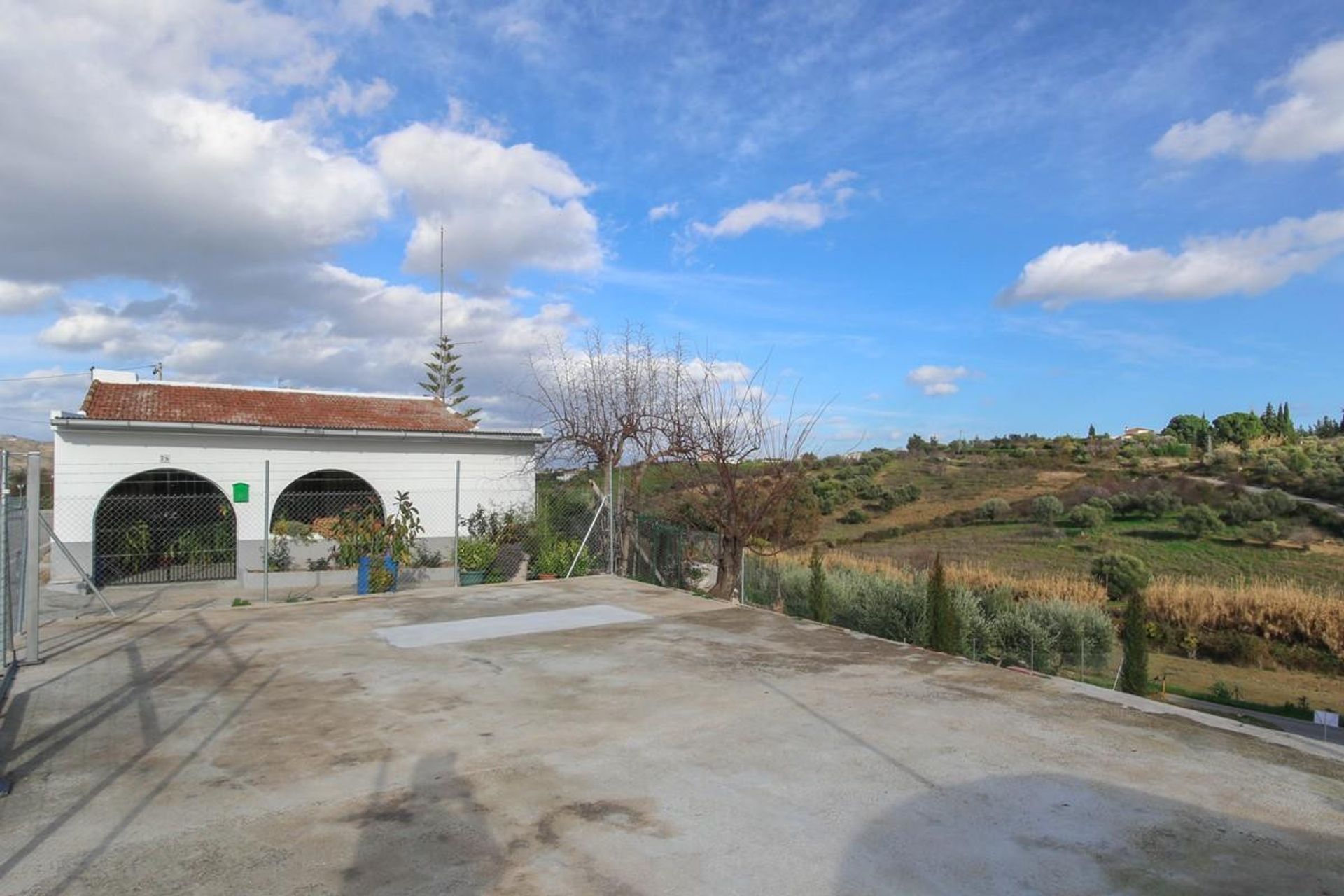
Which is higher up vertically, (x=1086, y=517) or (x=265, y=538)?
(x=265, y=538)

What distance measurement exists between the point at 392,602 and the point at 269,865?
7407 mm

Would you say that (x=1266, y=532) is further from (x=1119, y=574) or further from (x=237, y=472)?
(x=237, y=472)

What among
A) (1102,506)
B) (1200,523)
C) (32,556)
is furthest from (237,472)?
(1102,506)

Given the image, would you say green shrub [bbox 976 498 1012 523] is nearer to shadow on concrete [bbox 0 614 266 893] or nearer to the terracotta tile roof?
the terracotta tile roof

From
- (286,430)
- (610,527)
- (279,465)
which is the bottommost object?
(610,527)

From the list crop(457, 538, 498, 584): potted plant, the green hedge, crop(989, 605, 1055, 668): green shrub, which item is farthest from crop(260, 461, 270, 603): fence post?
crop(989, 605, 1055, 668): green shrub

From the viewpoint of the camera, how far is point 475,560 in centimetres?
1369

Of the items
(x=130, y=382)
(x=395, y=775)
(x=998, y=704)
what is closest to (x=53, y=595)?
(x=130, y=382)

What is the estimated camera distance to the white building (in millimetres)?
13289

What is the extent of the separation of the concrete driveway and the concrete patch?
2.85 feet

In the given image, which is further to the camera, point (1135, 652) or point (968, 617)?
point (968, 617)

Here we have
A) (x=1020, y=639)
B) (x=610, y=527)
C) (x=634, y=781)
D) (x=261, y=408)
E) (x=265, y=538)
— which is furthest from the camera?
(x=261, y=408)

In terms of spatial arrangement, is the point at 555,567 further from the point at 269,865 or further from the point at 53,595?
the point at 269,865

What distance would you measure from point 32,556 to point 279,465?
8.35m
